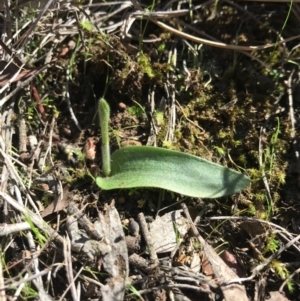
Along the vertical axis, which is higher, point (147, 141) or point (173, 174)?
point (147, 141)

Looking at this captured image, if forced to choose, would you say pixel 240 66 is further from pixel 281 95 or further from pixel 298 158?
pixel 298 158

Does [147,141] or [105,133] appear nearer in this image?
[105,133]

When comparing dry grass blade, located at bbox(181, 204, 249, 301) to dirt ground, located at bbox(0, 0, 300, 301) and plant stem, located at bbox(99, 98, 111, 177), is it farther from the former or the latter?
plant stem, located at bbox(99, 98, 111, 177)

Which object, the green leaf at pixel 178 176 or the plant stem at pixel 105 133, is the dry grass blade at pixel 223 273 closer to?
the green leaf at pixel 178 176

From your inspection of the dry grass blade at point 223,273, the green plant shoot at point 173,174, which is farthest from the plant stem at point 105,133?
the dry grass blade at point 223,273

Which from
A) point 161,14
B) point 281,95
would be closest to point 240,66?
point 281,95

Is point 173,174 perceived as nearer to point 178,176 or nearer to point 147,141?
point 178,176

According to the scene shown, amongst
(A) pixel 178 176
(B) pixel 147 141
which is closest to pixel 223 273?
(A) pixel 178 176
